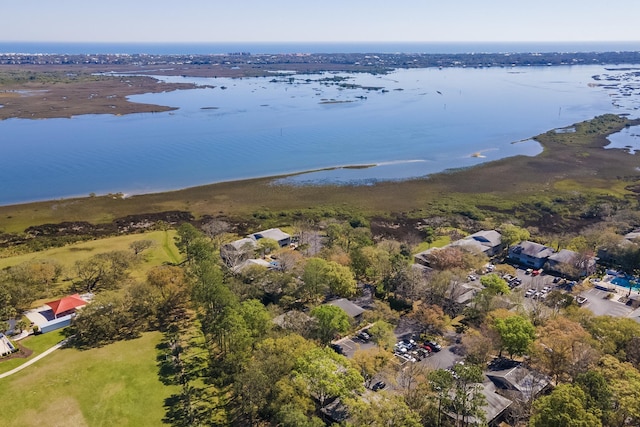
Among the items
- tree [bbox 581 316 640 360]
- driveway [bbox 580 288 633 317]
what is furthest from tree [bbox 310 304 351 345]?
driveway [bbox 580 288 633 317]

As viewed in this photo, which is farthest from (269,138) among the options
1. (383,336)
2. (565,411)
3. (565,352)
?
(565,411)

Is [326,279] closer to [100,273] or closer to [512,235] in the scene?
[100,273]

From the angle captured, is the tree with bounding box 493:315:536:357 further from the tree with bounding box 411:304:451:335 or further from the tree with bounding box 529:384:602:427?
the tree with bounding box 529:384:602:427

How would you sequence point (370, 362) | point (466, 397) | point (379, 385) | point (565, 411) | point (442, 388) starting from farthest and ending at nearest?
1. point (379, 385)
2. point (370, 362)
3. point (442, 388)
4. point (466, 397)
5. point (565, 411)

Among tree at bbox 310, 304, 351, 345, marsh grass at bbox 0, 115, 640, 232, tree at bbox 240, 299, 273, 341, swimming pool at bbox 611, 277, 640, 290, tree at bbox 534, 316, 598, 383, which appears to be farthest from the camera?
marsh grass at bbox 0, 115, 640, 232

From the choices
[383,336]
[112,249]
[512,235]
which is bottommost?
[112,249]

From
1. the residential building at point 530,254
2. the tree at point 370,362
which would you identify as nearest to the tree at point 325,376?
the tree at point 370,362

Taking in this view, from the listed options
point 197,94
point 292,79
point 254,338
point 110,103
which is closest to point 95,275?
point 254,338
